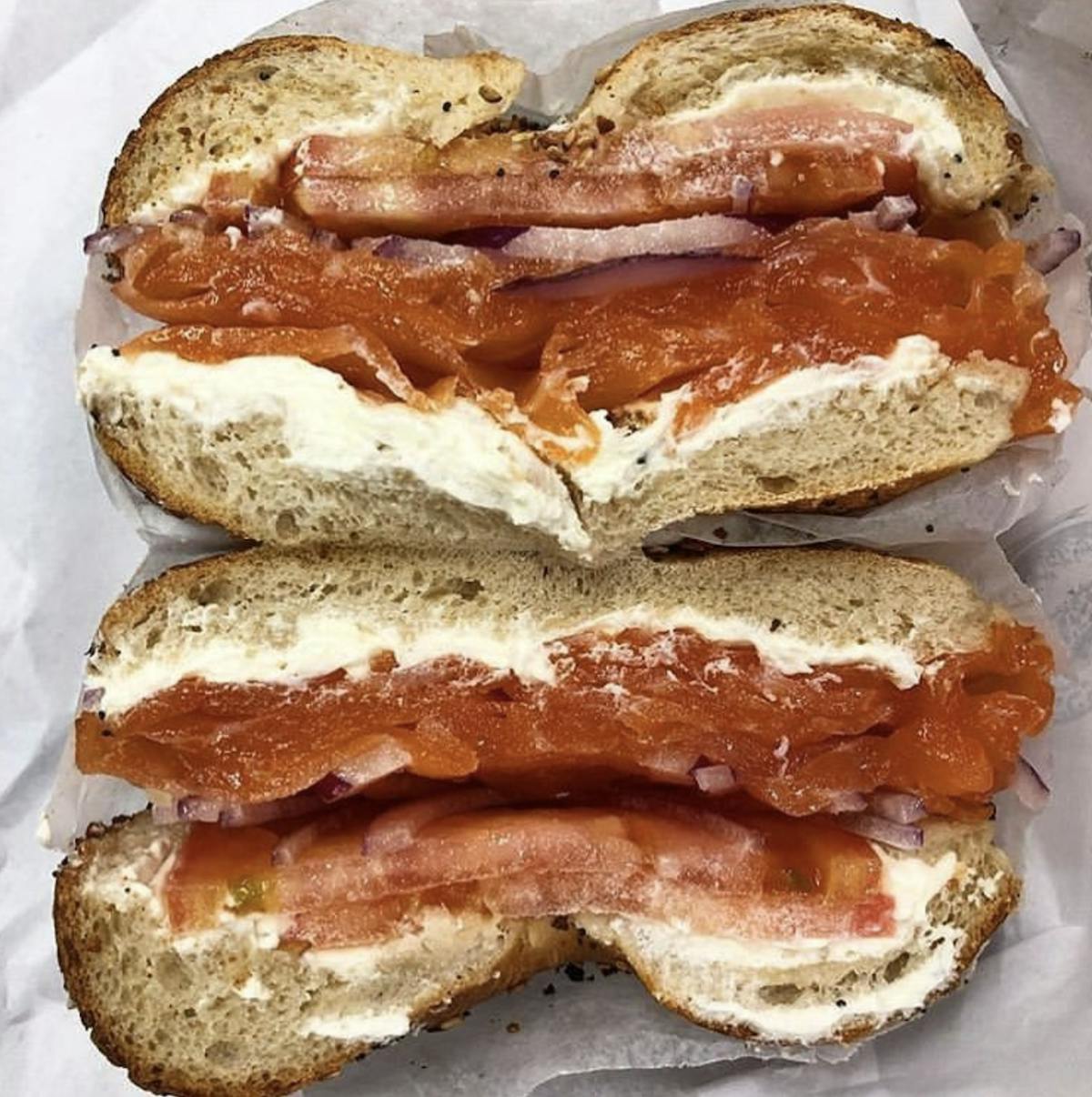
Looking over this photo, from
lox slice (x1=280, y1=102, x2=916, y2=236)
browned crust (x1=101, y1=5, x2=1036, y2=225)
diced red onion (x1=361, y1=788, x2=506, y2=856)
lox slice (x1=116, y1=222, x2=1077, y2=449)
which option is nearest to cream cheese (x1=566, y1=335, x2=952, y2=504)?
lox slice (x1=116, y1=222, x2=1077, y2=449)

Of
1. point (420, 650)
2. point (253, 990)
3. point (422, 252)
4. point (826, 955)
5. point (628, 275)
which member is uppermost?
point (422, 252)

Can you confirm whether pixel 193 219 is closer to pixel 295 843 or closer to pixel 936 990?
pixel 295 843

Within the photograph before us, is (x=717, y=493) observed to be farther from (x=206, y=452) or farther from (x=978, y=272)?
(x=206, y=452)

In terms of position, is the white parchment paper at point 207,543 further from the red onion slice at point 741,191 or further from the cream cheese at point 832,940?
the red onion slice at point 741,191

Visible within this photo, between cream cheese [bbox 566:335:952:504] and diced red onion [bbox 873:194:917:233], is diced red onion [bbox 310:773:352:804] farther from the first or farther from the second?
diced red onion [bbox 873:194:917:233]

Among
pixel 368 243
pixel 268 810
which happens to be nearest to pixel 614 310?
pixel 368 243

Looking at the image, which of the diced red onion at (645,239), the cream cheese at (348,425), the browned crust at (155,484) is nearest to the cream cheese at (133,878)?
the browned crust at (155,484)

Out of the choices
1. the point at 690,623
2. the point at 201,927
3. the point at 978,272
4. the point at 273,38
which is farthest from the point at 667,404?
the point at 201,927
